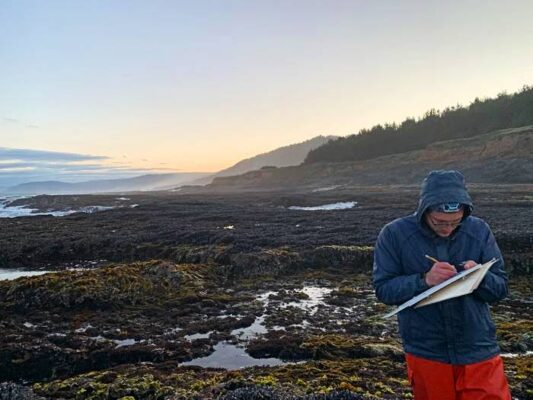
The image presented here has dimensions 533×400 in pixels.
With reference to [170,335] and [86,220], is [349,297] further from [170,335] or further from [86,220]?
[86,220]

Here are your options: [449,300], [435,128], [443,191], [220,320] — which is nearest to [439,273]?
[449,300]

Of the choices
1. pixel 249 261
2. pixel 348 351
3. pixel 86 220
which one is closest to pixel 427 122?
pixel 86 220

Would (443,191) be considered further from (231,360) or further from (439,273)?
(231,360)

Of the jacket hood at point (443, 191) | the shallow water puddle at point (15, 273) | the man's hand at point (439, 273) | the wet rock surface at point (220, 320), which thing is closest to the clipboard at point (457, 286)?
the man's hand at point (439, 273)

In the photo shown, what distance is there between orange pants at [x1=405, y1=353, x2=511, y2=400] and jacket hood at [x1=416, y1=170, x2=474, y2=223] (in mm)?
1099

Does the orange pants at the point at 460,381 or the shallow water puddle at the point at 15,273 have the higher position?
the orange pants at the point at 460,381

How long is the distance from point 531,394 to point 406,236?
13.7 ft

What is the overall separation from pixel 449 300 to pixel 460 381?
1.91ft

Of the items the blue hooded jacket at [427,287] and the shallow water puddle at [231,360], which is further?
the shallow water puddle at [231,360]

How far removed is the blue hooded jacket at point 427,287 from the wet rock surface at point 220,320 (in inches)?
84.8

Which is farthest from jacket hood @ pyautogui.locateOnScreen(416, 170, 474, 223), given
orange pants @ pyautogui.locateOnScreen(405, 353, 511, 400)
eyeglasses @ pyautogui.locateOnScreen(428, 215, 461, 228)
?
orange pants @ pyautogui.locateOnScreen(405, 353, 511, 400)

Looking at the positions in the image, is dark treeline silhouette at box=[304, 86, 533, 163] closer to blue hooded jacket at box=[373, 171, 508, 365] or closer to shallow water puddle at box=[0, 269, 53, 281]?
shallow water puddle at box=[0, 269, 53, 281]

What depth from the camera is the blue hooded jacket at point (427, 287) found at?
3287 millimetres

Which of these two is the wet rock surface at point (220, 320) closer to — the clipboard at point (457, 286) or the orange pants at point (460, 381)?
the orange pants at point (460, 381)
